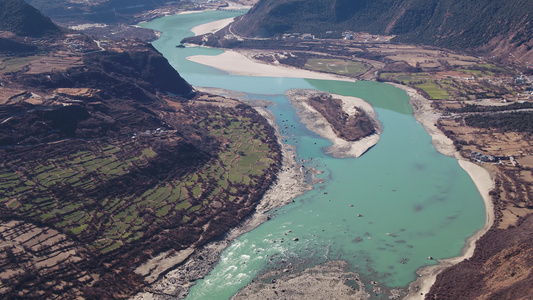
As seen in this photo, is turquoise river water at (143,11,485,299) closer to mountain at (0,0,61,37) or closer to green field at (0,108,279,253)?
green field at (0,108,279,253)

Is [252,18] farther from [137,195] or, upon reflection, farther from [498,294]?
[498,294]

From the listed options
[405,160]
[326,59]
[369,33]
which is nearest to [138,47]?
[326,59]

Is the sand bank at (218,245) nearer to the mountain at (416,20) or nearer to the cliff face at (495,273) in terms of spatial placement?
the cliff face at (495,273)

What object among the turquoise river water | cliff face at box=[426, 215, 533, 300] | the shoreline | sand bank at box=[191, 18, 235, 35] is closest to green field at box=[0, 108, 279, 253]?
the turquoise river water

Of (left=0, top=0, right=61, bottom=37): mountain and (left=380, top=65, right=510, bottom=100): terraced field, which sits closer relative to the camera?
(left=380, top=65, right=510, bottom=100): terraced field

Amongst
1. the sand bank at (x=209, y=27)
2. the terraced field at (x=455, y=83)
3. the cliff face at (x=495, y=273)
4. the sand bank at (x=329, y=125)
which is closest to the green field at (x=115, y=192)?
the sand bank at (x=329, y=125)

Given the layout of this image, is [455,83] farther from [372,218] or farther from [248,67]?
[372,218]
